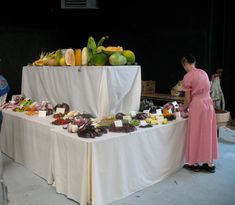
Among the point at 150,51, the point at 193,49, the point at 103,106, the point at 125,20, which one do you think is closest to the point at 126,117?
the point at 103,106

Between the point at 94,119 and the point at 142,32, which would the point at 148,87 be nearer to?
the point at 142,32

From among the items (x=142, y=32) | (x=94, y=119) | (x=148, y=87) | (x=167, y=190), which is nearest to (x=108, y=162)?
(x=94, y=119)

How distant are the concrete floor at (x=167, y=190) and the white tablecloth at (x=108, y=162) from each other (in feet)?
0.31

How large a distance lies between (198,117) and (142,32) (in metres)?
2.87

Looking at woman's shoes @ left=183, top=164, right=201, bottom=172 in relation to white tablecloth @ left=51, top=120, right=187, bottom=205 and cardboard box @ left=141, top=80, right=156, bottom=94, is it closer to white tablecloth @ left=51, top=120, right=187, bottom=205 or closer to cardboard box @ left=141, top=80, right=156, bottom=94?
white tablecloth @ left=51, top=120, right=187, bottom=205

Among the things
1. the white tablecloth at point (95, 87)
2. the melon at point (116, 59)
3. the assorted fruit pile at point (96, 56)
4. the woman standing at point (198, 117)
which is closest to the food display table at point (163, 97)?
the woman standing at point (198, 117)

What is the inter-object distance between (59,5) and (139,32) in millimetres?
1582

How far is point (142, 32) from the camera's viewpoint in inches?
219

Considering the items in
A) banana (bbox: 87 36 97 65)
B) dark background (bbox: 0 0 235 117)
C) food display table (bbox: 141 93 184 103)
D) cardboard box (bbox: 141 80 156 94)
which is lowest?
food display table (bbox: 141 93 184 103)

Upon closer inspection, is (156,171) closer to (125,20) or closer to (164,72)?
(164,72)

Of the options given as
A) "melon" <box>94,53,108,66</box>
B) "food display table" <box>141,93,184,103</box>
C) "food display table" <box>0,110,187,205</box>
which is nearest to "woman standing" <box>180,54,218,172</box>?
"food display table" <box>0,110,187,205</box>

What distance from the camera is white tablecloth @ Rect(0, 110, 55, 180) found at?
9.60 feet

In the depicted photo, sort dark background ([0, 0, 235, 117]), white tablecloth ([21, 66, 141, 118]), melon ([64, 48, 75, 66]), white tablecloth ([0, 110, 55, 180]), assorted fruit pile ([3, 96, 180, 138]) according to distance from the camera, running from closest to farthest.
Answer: assorted fruit pile ([3, 96, 180, 138]), white tablecloth ([21, 66, 141, 118]), white tablecloth ([0, 110, 55, 180]), melon ([64, 48, 75, 66]), dark background ([0, 0, 235, 117])

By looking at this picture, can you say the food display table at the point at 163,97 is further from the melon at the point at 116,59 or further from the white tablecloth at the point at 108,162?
the melon at the point at 116,59
